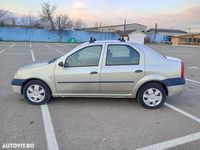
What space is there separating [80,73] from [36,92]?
3.82 ft

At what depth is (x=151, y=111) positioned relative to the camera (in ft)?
15.6

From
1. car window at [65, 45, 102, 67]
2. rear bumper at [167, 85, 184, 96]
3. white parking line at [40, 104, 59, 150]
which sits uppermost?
car window at [65, 45, 102, 67]

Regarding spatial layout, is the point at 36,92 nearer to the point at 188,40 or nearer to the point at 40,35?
the point at 40,35

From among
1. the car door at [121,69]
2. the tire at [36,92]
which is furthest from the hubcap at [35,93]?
the car door at [121,69]

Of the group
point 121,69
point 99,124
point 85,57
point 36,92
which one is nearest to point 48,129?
point 99,124

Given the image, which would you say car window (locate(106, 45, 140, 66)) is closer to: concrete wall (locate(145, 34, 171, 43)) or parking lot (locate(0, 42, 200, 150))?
parking lot (locate(0, 42, 200, 150))

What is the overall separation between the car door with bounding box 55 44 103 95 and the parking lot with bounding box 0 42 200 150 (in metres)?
0.44

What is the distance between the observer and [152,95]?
4.86 metres

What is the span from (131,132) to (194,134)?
1127mm

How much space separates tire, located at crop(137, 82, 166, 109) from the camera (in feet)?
15.8

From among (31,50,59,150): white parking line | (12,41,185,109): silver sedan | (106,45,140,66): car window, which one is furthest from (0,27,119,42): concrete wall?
(106,45,140,66): car window

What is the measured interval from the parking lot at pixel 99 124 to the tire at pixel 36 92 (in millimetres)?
165

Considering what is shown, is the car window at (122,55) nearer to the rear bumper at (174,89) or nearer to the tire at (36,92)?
the rear bumper at (174,89)

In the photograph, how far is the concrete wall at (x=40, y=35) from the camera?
1671 inches
